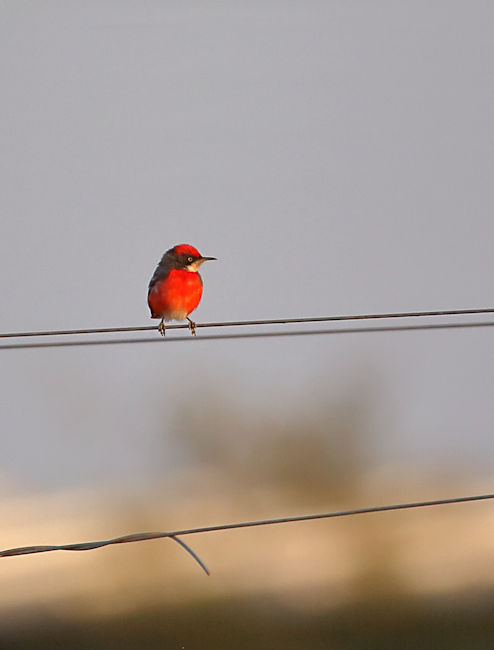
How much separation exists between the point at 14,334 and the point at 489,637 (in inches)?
592

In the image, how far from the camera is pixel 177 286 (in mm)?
6875

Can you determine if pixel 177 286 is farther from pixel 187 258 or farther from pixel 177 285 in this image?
pixel 187 258

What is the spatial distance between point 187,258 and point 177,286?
10.3 inches

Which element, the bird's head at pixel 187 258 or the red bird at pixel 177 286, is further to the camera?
the bird's head at pixel 187 258

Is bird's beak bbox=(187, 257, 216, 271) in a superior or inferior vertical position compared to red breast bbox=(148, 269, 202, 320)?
superior

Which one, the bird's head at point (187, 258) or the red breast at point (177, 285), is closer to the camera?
the red breast at point (177, 285)

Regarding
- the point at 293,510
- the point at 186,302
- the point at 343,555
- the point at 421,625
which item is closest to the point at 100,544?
the point at 186,302

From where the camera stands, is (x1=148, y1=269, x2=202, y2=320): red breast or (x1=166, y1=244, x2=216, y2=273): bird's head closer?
(x1=148, y1=269, x2=202, y2=320): red breast

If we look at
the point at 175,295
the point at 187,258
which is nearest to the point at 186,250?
the point at 187,258

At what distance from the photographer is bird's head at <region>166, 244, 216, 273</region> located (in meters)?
7.04

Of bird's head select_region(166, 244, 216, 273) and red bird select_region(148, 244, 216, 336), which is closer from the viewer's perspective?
red bird select_region(148, 244, 216, 336)

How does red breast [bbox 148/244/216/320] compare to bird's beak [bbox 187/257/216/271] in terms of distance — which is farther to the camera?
bird's beak [bbox 187/257/216/271]

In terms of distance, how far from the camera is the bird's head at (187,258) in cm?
704

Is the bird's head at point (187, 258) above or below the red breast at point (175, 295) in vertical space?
above
